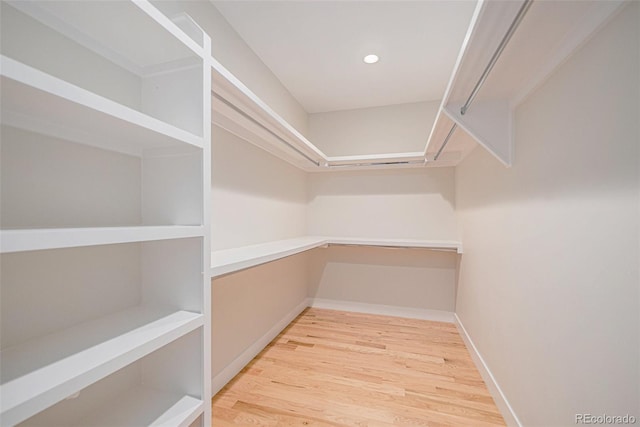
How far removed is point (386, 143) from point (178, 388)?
8.79 ft

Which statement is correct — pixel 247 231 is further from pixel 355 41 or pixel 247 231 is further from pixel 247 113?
pixel 355 41

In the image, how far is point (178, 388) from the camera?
3.00ft

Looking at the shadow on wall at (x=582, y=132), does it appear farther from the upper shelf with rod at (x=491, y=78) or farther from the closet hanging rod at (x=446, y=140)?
the closet hanging rod at (x=446, y=140)

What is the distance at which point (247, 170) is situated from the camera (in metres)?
1.82

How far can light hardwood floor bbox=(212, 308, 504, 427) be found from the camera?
4.44ft

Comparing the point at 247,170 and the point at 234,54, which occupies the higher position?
the point at 234,54

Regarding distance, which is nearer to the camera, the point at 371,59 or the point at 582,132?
the point at 582,132

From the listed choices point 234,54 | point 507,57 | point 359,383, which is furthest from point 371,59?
point 359,383

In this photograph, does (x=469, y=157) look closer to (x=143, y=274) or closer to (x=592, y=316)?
(x=592, y=316)

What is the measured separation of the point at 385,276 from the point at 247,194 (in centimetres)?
176

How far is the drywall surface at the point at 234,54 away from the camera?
132 cm

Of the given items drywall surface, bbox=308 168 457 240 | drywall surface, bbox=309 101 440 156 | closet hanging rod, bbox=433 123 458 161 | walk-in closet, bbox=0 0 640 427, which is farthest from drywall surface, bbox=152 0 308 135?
closet hanging rod, bbox=433 123 458 161

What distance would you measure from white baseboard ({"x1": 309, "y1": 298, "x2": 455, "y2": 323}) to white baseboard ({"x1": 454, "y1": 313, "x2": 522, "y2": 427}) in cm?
49

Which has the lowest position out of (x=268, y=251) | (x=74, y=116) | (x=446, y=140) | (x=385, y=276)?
(x=385, y=276)
